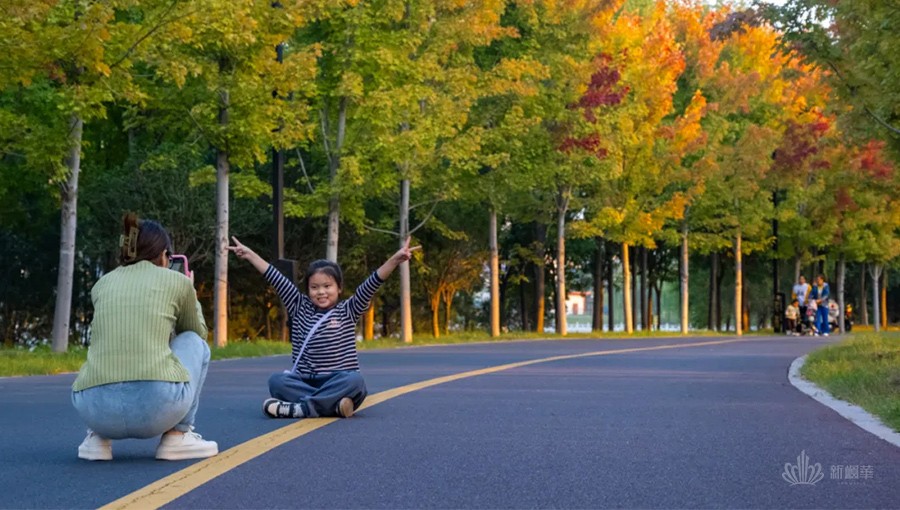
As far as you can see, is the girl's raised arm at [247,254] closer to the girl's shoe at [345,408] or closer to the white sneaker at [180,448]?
the girl's shoe at [345,408]

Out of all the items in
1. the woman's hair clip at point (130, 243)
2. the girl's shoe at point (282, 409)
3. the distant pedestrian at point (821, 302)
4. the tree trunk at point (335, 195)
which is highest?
the tree trunk at point (335, 195)

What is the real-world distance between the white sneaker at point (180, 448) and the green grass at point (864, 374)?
498 centimetres

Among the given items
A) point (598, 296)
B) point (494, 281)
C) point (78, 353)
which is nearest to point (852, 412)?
point (78, 353)

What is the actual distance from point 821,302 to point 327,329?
3682 cm

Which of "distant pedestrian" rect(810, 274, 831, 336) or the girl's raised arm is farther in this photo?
"distant pedestrian" rect(810, 274, 831, 336)

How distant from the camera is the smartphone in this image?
8.27 metres

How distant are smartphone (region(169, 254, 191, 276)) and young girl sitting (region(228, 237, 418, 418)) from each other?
1.74 meters

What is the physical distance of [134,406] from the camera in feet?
24.6

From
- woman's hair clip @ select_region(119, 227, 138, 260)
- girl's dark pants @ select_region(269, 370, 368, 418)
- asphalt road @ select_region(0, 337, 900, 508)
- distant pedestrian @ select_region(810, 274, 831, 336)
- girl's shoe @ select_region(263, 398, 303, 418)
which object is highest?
distant pedestrian @ select_region(810, 274, 831, 336)

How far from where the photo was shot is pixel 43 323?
4312 cm

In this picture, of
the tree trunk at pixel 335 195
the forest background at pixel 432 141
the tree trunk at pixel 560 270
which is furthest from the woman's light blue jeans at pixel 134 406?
the tree trunk at pixel 560 270

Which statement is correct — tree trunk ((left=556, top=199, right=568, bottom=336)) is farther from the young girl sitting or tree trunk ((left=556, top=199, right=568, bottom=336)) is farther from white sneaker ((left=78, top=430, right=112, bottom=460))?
white sneaker ((left=78, top=430, right=112, bottom=460))

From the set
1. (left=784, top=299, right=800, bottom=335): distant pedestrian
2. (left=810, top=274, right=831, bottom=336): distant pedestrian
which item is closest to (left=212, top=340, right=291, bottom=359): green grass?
(left=810, top=274, right=831, bottom=336): distant pedestrian

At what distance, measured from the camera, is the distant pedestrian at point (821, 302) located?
146ft
